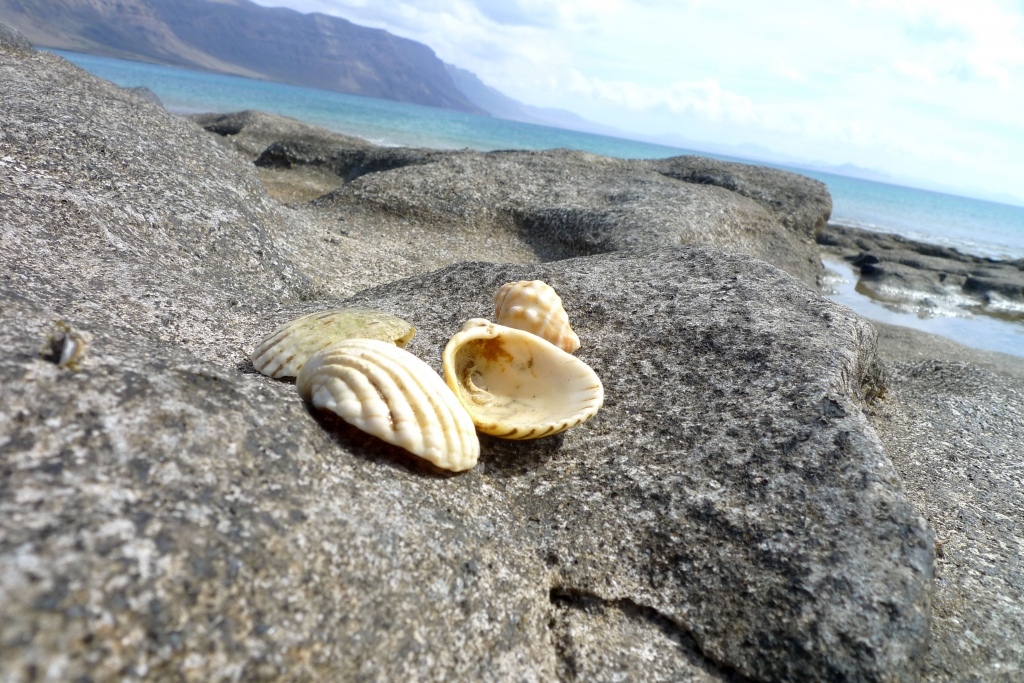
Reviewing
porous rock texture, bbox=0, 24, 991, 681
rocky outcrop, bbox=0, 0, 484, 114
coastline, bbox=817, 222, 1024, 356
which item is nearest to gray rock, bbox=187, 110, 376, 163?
porous rock texture, bbox=0, 24, 991, 681

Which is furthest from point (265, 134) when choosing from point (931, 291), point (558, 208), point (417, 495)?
point (931, 291)

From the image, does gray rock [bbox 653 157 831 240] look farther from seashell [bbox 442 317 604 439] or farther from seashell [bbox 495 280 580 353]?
seashell [bbox 442 317 604 439]

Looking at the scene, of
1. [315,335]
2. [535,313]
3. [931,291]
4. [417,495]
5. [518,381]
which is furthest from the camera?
[931,291]

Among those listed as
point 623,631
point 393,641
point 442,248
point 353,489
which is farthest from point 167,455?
point 442,248

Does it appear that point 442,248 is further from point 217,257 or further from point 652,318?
point 652,318

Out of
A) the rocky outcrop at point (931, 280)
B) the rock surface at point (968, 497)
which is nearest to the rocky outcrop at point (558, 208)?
→ the rock surface at point (968, 497)

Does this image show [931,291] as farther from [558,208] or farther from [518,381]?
[518,381]
